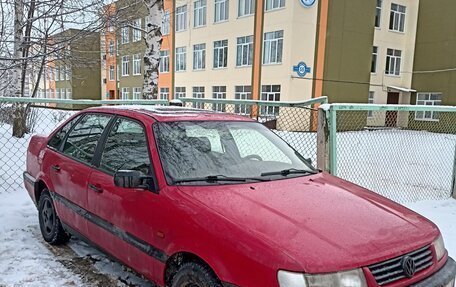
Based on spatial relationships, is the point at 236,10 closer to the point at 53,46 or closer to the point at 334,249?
the point at 53,46

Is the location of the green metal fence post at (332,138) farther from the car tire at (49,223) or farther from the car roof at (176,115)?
the car tire at (49,223)

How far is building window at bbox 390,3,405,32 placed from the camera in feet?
88.2

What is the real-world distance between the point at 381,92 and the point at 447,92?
3989mm

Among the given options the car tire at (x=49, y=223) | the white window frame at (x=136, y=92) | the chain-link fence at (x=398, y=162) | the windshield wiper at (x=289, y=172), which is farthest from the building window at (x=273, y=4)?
the windshield wiper at (x=289, y=172)

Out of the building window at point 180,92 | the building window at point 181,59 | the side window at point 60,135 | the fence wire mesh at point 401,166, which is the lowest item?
the fence wire mesh at point 401,166

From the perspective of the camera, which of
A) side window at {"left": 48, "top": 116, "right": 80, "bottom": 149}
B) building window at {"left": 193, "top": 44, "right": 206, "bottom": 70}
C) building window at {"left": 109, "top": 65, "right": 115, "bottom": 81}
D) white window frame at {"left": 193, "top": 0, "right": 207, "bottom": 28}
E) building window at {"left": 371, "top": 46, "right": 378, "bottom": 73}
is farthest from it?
building window at {"left": 109, "top": 65, "right": 115, "bottom": 81}

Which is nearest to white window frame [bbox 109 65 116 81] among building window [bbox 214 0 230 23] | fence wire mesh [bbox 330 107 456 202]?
building window [bbox 214 0 230 23]

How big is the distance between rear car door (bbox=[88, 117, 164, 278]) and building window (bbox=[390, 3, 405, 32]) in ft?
89.5

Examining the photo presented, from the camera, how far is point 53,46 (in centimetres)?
776

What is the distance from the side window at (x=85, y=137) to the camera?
3.85 metres

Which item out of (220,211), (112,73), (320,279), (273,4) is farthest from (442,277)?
(112,73)

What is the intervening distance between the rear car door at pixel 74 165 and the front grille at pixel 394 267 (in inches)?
101

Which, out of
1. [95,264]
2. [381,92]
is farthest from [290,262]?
[381,92]

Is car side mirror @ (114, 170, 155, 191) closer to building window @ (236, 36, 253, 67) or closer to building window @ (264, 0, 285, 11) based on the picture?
building window @ (264, 0, 285, 11)
